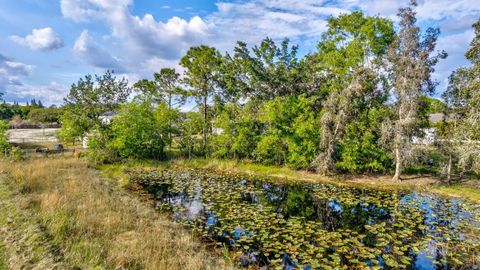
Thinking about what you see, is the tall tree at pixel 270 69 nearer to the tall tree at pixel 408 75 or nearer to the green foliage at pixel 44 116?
the tall tree at pixel 408 75

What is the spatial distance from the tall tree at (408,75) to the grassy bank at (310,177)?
1.21 meters

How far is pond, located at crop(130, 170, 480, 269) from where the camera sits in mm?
7559

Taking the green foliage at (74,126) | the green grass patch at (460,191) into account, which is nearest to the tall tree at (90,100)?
the green foliage at (74,126)

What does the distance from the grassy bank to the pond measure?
4.36 feet

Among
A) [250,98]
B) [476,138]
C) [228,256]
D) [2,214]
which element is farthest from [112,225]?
[250,98]

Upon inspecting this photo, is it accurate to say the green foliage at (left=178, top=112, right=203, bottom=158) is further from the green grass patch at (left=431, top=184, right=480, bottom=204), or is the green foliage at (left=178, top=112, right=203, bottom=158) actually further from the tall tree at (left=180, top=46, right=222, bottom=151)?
the green grass patch at (left=431, top=184, right=480, bottom=204)

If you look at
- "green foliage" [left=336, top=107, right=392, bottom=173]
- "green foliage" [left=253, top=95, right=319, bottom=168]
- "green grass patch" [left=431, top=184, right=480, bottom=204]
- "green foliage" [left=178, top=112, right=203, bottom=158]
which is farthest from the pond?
"green foliage" [left=178, top=112, right=203, bottom=158]

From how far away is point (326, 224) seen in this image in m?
10.2

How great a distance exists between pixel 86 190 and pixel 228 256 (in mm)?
7109

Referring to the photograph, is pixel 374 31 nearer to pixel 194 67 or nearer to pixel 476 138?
pixel 476 138

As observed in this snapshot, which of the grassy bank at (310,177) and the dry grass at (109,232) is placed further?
the grassy bank at (310,177)

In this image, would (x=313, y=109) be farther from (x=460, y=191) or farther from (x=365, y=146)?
(x=460, y=191)

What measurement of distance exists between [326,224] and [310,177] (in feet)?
28.3

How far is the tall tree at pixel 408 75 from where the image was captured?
626 inches
